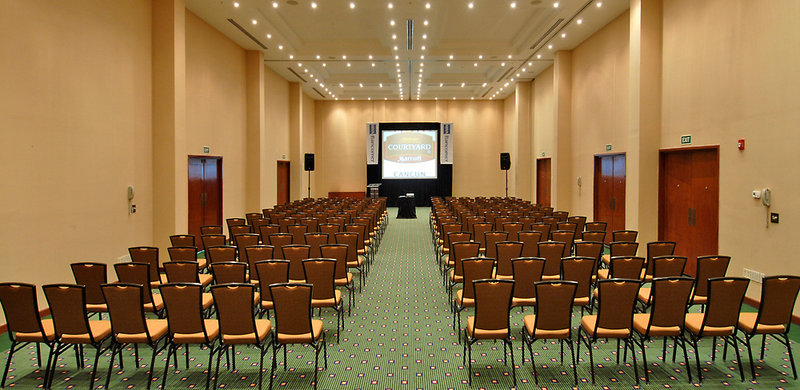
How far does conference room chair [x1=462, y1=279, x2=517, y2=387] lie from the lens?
12.6ft

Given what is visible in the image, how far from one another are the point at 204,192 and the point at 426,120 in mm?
14107

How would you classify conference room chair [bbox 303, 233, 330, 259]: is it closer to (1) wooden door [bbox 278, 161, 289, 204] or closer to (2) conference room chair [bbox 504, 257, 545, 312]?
(2) conference room chair [bbox 504, 257, 545, 312]

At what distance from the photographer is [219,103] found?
12094mm

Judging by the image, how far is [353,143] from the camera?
2325 centimetres

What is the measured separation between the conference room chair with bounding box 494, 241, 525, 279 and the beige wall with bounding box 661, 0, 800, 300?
3.52m

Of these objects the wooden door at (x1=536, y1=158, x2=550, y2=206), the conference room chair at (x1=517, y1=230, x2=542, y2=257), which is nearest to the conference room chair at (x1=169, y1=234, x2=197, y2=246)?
the conference room chair at (x1=517, y1=230, x2=542, y2=257)

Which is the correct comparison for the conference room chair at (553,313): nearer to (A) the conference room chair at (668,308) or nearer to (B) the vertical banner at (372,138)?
(A) the conference room chair at (668,308)

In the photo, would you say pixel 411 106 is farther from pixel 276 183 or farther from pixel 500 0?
pixel 500 0

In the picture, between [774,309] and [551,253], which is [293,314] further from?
[774,309]

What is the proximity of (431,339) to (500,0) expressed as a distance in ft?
29.4

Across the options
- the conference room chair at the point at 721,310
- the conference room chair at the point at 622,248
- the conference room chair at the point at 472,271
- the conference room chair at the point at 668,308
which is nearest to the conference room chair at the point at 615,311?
the conference room chair at the point at 668,308

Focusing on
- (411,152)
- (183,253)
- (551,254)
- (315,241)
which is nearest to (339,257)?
(315,241)

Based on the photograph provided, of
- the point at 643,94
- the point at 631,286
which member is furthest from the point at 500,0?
the point at 631,286

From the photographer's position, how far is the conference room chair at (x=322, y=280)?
489 cm
